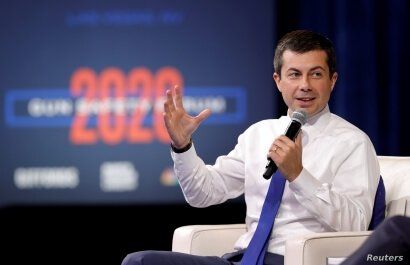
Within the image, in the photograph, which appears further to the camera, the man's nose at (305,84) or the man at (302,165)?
the man's nose at (305,84)

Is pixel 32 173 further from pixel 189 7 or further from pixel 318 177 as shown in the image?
pixel 318 177

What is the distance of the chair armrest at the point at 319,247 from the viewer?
256cm

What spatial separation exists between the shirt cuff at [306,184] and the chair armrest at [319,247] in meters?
0.12

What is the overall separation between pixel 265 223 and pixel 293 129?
33 centimetres

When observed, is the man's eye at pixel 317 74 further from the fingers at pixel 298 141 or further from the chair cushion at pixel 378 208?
the chair cushion at pixel 378 208

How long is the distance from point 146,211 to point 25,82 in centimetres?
107

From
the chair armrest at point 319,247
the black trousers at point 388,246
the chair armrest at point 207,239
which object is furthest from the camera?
the chair armrest at point 207,239

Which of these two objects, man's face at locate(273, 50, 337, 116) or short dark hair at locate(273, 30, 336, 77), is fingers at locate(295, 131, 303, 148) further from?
short dark hair at locate(273, 30, 336, 77)

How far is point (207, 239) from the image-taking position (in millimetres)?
3131

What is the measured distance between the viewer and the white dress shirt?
8.73 ft

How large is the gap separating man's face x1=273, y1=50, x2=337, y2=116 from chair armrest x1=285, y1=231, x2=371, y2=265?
1.43 ft

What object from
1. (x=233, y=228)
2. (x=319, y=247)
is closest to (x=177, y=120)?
(x=233, y=228)

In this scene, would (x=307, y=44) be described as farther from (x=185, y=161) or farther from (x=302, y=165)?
(x=185, y=161)

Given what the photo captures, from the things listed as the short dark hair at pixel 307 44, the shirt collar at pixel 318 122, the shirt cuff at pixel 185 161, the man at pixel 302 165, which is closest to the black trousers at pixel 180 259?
the man at pixel 302 165
